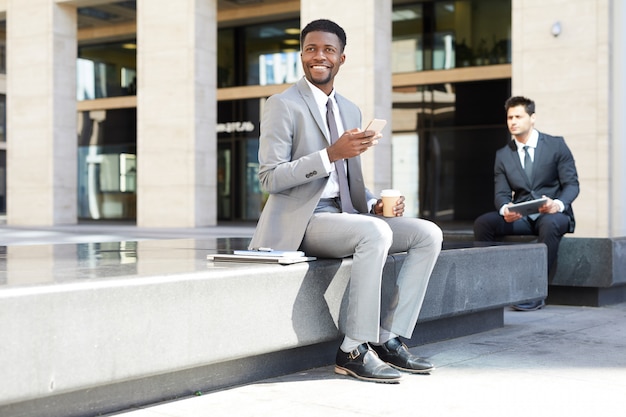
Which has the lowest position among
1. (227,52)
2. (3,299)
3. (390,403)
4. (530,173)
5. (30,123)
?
(390,403)

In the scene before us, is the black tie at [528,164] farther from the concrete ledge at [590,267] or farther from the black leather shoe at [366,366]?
the black leather shoe at [366,366]

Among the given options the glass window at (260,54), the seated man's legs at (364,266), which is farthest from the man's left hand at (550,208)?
the glass window at (260,54)

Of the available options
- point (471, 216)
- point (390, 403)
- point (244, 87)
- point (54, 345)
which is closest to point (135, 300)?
point (54, 345)

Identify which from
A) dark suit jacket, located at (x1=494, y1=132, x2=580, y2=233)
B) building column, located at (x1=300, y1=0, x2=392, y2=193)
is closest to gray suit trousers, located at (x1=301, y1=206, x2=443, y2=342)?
dark suit jacket, located at (x1=494, y1=132, x2=580, y2=233)

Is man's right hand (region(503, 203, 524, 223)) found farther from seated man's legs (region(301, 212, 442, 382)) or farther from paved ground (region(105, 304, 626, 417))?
seated man's legs (region(301, 212, 442, 382))

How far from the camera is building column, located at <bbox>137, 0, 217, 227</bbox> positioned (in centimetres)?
2014

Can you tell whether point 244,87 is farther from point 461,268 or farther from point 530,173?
point 461,268

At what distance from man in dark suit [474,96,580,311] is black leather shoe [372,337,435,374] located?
3491mm

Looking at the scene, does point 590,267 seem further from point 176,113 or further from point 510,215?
point 176,113

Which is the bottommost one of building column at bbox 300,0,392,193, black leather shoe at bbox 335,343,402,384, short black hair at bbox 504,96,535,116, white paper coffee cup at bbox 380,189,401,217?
black leather shoe at bbox 335,343,402,384

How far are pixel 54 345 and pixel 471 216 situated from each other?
19534mm

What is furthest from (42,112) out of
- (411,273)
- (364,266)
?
(364,266)

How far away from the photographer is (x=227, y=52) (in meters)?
26.2

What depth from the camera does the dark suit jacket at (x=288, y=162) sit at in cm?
473
